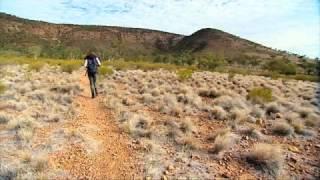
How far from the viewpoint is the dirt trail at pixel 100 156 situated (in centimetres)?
800

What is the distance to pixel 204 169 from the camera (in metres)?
8.21

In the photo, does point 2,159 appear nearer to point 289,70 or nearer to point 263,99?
point 263,99

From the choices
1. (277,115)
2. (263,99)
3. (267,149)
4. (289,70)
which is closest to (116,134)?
(267,149)

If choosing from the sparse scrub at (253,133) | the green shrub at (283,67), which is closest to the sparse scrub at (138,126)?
the sparse scrub at (253,133)

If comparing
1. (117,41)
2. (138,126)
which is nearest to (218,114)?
(138,126)

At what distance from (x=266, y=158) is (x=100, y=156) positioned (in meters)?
3.56

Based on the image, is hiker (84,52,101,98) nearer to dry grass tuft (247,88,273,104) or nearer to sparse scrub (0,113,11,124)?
sparse scrub (0,113,11,124)

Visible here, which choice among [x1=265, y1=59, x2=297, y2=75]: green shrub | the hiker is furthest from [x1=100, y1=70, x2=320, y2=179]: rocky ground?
[x1=265, y1=59, x2=297, y2=75]: green shrub

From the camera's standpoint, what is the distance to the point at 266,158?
838 cm

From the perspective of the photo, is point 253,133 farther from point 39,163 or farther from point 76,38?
point 76,38

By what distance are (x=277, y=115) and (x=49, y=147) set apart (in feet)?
24.4

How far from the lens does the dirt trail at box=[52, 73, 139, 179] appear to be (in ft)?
Answer: 26.2

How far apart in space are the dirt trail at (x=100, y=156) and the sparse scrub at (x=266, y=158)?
2498 mm

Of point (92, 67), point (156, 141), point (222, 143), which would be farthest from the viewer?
point (92, 67)
